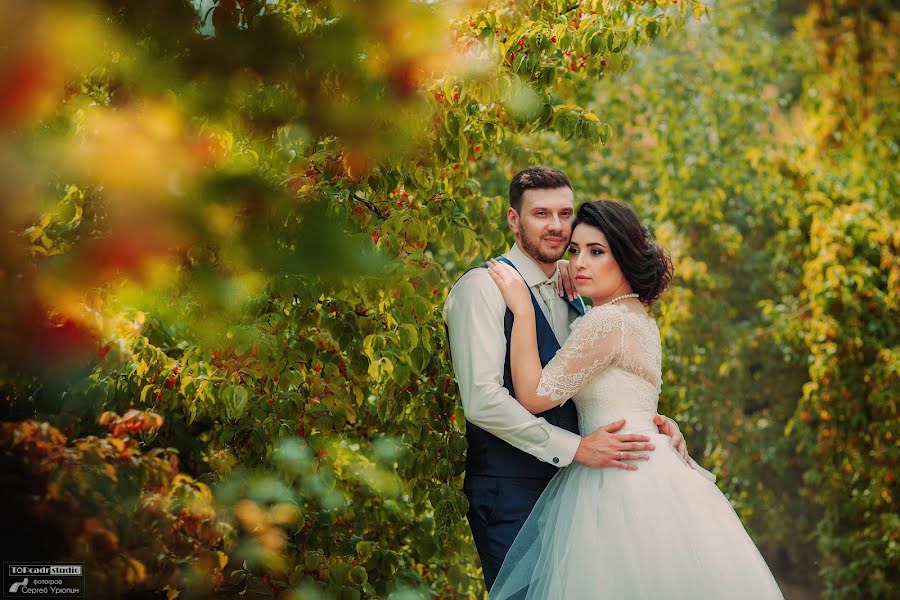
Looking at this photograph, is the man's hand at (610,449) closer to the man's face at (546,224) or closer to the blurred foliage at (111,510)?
the man's face at (546,224)

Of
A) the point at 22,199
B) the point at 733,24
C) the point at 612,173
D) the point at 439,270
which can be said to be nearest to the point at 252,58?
the point at 22,199

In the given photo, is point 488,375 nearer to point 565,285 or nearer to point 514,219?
point 565,285

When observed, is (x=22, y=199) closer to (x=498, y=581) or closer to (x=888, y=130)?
(x=498, y=581)

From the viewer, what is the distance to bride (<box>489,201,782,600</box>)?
269cm

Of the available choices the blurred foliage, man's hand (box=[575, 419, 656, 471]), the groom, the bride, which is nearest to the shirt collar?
the groom

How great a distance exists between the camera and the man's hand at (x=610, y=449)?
9.36 feet

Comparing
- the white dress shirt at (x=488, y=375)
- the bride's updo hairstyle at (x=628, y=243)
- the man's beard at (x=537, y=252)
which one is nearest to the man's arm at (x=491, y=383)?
the white dress shirt at (x=488, y=375)

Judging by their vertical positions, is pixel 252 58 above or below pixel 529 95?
below

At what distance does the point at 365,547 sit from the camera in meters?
3.01

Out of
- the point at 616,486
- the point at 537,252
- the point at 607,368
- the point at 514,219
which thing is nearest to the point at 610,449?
the point at 616,486

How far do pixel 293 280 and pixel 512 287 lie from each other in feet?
5.12

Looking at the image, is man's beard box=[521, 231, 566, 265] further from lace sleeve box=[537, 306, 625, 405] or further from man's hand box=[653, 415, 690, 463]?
man's hand box=[653, 415, 690, 463]

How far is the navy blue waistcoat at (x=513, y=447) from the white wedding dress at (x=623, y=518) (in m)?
0.06

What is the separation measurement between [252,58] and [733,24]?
9.21 m
